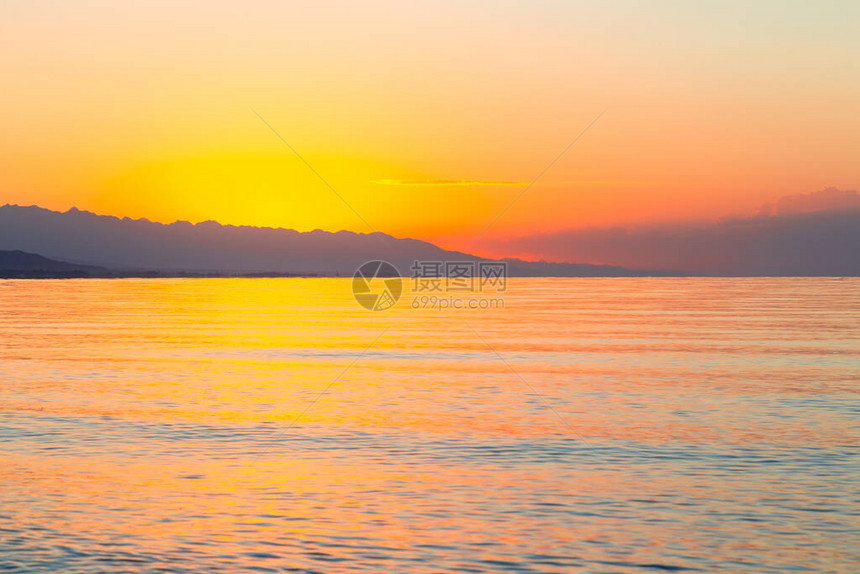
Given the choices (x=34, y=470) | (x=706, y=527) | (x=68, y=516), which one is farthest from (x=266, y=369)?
(x=706, y=527)

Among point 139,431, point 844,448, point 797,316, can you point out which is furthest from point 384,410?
point 797,316

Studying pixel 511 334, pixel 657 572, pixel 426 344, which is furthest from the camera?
pixel 511 334

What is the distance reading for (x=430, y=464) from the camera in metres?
20.0

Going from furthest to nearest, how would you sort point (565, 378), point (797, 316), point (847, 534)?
point (797, 316) < point (565, 378) < point (847, 534)

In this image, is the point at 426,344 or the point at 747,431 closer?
the point at 747,431

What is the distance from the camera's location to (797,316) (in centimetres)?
8375

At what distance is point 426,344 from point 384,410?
1075 inches

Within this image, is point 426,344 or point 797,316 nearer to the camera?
point 426,344

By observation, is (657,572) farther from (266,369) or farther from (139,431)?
(266,369)

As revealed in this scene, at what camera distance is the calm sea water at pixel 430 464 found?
45.9 ft

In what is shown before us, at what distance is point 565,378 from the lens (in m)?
36.2

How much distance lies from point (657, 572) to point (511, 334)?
49.1 m

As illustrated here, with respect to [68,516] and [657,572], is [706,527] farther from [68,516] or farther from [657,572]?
[68,516]

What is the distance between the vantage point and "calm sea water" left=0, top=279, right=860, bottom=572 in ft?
45.9
